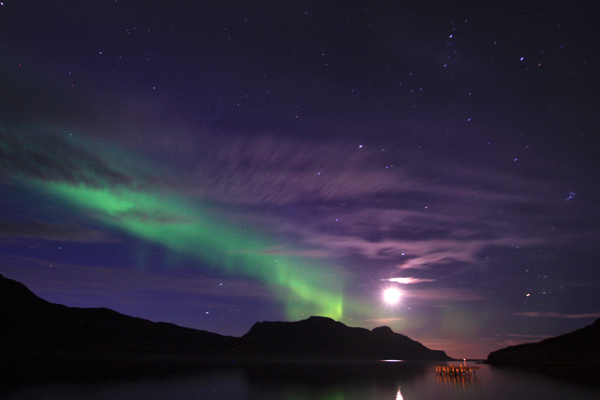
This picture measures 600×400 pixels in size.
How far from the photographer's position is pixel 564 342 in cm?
16688

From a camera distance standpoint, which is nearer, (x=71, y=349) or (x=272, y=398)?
(x=272, y=398)

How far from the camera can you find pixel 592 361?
132125mm

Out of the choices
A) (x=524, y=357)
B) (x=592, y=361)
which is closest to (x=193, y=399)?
(x=592, y=361)

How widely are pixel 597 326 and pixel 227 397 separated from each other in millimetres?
206796

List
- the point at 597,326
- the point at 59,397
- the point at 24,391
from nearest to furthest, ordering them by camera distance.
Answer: the point at 59,397 < the point at 24,391 < the point at 597,326

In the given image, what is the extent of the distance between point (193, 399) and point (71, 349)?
726ft

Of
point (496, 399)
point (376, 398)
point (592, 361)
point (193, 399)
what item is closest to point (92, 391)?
point (193, 399)

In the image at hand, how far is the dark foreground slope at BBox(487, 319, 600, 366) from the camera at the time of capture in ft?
461

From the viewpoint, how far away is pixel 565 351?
155375mm

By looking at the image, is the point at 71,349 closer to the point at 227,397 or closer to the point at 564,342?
the point at 227,397

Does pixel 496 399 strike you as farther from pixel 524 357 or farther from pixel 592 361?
pixel 524 357

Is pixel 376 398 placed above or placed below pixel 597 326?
below

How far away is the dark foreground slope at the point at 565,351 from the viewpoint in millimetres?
140500

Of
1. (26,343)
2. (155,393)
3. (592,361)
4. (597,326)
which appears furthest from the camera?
(26,343)
